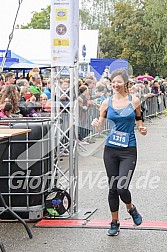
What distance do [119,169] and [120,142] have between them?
33cm

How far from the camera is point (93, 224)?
717 cm

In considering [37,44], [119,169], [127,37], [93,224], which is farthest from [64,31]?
[127,37]

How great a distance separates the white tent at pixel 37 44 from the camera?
29281 mm

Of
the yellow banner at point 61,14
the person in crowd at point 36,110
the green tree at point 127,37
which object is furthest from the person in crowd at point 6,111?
the green tree at point 127,37

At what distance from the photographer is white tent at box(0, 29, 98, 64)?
29.3 meters

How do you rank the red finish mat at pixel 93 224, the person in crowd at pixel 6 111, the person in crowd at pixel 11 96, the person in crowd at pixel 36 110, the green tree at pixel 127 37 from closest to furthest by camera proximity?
the red finish mat at pixel 93 224
the person in crowd at pixel 6 111
the person in crowd at pixel 11 96
the person in crowd at pixel 36 110
the green tree at pixel 127 37

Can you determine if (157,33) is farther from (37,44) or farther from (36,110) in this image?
(36,110)

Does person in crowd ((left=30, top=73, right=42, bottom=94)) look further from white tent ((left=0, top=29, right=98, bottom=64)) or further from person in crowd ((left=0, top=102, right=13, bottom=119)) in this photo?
white tent ((left=0, top=29, right=98, bottom=64))

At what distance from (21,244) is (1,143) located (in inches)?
46.0

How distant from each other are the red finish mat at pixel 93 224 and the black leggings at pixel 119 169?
426 mm

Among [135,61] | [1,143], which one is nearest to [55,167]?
[1,143]

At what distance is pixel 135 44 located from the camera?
62.4 metres

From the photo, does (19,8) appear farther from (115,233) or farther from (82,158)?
(82,158)

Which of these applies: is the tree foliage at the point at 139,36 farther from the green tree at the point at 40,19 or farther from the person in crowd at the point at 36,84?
the person in crowd at the point at 36,84
